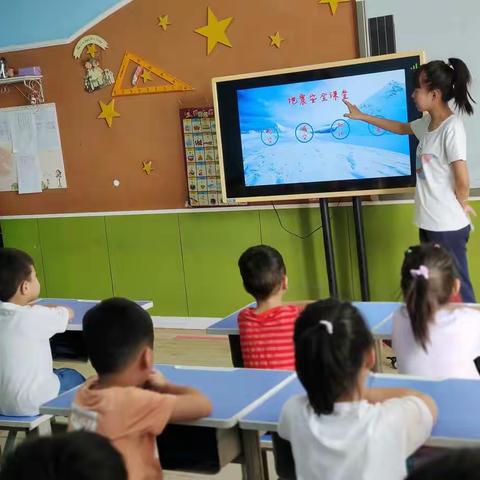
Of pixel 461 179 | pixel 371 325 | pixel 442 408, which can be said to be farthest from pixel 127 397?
pixel 461 179

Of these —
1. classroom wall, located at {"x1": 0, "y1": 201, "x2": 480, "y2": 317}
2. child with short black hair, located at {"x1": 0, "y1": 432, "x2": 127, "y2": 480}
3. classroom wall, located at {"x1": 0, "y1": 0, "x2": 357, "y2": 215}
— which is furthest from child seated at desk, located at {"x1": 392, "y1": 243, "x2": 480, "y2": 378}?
classroom wall, located at {"x1": 0, "y1": 0, "x2": 357, "y2": 215}

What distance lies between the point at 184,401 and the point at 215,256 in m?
3.65

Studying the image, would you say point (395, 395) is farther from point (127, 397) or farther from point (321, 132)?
point (321, 132)

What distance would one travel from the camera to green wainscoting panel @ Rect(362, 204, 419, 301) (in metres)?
4.92

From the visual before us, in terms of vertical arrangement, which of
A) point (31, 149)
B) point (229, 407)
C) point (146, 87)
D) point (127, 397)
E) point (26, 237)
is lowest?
point (229, 407)

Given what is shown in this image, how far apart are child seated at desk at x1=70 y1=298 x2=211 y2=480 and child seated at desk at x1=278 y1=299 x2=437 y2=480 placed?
15.8 inches

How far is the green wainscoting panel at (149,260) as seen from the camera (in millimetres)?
5848

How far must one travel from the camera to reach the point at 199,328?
5809mm

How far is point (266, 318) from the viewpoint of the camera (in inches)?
106

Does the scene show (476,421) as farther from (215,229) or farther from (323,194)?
(215,229)

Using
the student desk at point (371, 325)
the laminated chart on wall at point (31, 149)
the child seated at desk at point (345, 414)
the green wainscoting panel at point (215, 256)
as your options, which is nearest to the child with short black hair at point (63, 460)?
the child seated at desk at point (345, 414)

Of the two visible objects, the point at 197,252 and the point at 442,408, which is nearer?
the point at 442,408

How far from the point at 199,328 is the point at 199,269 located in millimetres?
440

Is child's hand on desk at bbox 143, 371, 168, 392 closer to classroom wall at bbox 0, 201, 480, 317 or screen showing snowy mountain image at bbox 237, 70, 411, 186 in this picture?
screen showing snowy mountain image at bbox 237, 70, 411, 186
